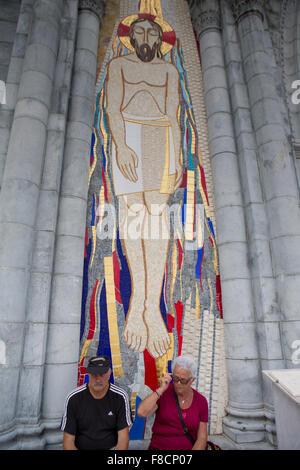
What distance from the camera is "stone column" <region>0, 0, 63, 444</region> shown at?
3.35 m

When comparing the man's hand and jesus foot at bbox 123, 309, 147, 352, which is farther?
the man's hand

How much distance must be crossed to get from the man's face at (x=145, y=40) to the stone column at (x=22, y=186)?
1509mm

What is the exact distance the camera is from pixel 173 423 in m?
2.61

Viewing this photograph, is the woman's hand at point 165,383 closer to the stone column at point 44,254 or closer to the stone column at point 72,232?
the stone column at point 72,232

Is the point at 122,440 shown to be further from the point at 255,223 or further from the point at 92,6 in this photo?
the point at 92,6

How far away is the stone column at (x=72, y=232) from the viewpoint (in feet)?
11.9

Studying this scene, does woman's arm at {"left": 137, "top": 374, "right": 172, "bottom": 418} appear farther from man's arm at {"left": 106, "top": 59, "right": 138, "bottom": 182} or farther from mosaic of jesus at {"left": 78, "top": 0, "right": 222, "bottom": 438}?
man's arm at {"left": 106, "top": 59, "right": 138, "bottom": 182}

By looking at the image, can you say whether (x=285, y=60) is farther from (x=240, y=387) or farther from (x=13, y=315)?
(x=13, y=315)

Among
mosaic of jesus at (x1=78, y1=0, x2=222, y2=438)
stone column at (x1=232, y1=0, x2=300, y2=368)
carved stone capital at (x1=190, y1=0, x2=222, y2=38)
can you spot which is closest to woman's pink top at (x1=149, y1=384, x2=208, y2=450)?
mosaic of jesus at (x1=78, y1=0, x2=222, y2=438)

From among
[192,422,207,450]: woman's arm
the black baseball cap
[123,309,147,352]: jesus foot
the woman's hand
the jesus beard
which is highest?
the jesus beard

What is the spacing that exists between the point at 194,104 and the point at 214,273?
10.6 feet

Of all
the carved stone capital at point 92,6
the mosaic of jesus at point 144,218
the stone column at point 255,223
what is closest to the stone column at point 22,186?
the carved stone capital at point 92,6

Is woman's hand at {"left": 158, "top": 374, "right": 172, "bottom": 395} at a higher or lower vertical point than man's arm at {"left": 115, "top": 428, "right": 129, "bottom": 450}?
higher

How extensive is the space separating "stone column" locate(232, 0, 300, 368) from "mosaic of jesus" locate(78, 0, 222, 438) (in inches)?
37.4
